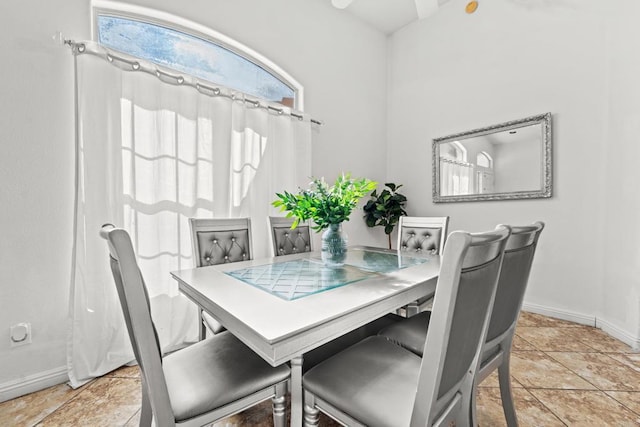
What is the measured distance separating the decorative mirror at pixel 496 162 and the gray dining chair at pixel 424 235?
118 centimetres

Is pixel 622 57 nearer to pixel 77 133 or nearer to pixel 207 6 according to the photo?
pixel 207 6

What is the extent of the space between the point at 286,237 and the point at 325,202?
89cm

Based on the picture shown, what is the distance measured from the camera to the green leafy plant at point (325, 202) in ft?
4.96

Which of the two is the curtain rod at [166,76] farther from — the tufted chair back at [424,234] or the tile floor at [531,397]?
the tile floor at [531,397]

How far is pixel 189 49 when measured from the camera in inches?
97.9

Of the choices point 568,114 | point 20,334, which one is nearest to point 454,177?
point 568,114

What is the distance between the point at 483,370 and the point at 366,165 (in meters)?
3.05

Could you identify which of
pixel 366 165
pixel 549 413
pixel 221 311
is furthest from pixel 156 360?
pixel 366 165

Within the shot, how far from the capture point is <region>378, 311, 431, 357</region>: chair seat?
1.38 m

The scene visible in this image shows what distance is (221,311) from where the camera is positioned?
39.1 inches

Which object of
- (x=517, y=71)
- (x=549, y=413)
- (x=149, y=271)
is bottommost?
(x=549, y=413)

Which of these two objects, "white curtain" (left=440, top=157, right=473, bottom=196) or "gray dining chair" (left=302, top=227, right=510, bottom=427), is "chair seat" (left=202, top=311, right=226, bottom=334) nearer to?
"gray dining chair" (left=302, top=227, right=510, bottom=427)

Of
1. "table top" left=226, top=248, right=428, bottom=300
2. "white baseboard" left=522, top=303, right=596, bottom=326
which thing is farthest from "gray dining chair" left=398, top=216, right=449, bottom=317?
"white baseboard" left=522, top=303, right=596, bottom=326

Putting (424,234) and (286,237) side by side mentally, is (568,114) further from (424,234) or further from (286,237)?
(286,237)
